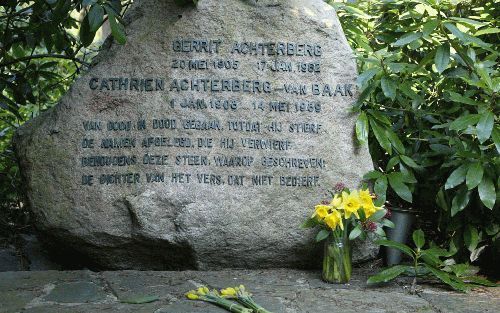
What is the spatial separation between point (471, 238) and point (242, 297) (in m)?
1.61

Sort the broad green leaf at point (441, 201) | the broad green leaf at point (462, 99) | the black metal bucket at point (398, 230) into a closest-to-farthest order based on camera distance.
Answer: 1. the broad green leaf at point (462, 99)
2. the broad green leaf at point (441, 201)
3. the black metal bucket at point (398, 230)

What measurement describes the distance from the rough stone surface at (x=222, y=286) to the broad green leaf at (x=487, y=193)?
0.47 m

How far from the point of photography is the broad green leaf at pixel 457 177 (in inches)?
144

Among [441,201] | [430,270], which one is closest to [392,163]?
[441,201]

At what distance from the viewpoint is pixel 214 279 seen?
3.53 metres

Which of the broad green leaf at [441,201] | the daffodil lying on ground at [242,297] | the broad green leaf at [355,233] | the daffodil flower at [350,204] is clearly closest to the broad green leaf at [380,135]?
the broad green leaf at [441,201]

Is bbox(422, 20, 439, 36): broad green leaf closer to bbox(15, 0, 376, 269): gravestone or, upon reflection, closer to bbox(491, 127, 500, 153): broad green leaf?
bbox(15, 0, 376, 269): gravestone

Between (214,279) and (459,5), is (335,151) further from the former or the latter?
(459,5)

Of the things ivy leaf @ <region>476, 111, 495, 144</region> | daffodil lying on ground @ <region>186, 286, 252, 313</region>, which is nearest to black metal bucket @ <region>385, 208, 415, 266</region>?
ivy leaf @ <region>476, 111, 495, 144</region>

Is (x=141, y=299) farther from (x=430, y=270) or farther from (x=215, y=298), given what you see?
(x=430, y=270)

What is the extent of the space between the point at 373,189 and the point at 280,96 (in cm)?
78

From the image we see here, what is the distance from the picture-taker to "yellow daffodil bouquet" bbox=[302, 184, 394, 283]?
345 cm

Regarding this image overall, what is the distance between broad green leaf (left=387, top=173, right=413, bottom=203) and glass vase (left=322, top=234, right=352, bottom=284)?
0.49 meters

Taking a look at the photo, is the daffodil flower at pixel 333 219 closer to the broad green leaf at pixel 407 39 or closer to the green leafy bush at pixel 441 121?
the green leafy bush at pixel 441 121
